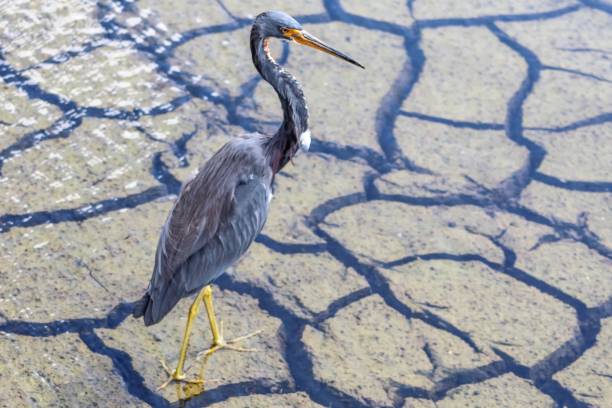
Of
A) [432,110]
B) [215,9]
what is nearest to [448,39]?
[432,110]

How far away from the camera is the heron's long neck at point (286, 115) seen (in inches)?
114

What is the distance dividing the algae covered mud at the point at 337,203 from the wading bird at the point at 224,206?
261mm

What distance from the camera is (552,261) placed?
3543 mm

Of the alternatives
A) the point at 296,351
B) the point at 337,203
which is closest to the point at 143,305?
the point at 296,351

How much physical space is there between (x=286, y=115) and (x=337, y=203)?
819 mm

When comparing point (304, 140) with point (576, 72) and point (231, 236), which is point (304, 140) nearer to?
point (231, 236)

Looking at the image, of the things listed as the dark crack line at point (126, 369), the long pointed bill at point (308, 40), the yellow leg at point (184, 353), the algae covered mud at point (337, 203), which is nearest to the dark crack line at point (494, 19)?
the algae covered mud at point (337, 203)

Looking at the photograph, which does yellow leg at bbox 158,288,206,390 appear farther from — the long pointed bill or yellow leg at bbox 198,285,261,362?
the long pointed bill

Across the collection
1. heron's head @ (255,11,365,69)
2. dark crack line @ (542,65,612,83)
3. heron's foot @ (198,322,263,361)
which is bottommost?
heron's foot @ (198,322,263,361)

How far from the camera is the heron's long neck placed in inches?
114

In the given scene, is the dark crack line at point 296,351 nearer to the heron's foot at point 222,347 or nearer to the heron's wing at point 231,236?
the heron's foot at point 222,347

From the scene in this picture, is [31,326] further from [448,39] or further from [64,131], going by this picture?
[448,39]

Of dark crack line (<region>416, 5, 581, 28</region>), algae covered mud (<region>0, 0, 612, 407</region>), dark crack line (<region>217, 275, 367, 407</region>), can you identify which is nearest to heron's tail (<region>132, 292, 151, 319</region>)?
algae covered mud (<region>0, 0, 612, 407</region>)

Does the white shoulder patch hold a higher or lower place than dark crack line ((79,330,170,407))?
higher
